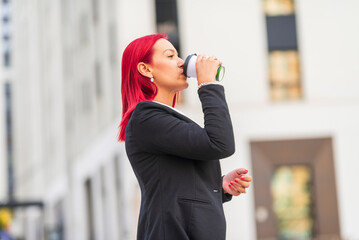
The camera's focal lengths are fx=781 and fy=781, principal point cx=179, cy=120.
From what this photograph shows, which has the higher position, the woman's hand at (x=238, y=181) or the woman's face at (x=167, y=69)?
the woman's face at (x=167, y=69)

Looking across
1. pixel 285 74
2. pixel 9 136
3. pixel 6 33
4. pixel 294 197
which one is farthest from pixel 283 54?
pixel 9 136

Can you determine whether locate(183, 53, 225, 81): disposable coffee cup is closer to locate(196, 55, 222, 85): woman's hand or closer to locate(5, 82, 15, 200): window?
locate(196, 55, 222, 85): woman's hand

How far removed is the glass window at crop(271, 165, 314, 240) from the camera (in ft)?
55.2

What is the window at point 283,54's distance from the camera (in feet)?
55.6

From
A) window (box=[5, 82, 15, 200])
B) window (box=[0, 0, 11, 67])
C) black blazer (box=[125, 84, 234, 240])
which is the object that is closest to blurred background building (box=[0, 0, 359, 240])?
black blazer (box=[125, 84, 234, 240])

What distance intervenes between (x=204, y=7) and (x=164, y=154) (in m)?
15.0

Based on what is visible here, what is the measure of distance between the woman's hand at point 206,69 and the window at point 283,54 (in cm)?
1488

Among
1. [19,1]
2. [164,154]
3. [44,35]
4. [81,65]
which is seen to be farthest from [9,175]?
[164,154]

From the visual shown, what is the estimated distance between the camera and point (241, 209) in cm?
1667

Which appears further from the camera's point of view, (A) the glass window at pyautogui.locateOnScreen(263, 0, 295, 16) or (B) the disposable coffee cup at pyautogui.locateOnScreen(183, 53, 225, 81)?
(A) the glass window at pyautogui.locateOnScreen(263, 0, 295, 16)

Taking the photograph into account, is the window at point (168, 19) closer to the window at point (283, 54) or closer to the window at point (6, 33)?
the window at point (283, 54)

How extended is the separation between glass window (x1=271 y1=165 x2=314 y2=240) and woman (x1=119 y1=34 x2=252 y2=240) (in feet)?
48.2

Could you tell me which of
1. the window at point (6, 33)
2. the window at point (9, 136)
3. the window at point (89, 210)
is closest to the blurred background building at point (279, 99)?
the window at point (89, 210)

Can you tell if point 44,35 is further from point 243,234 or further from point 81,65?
point 243,234
